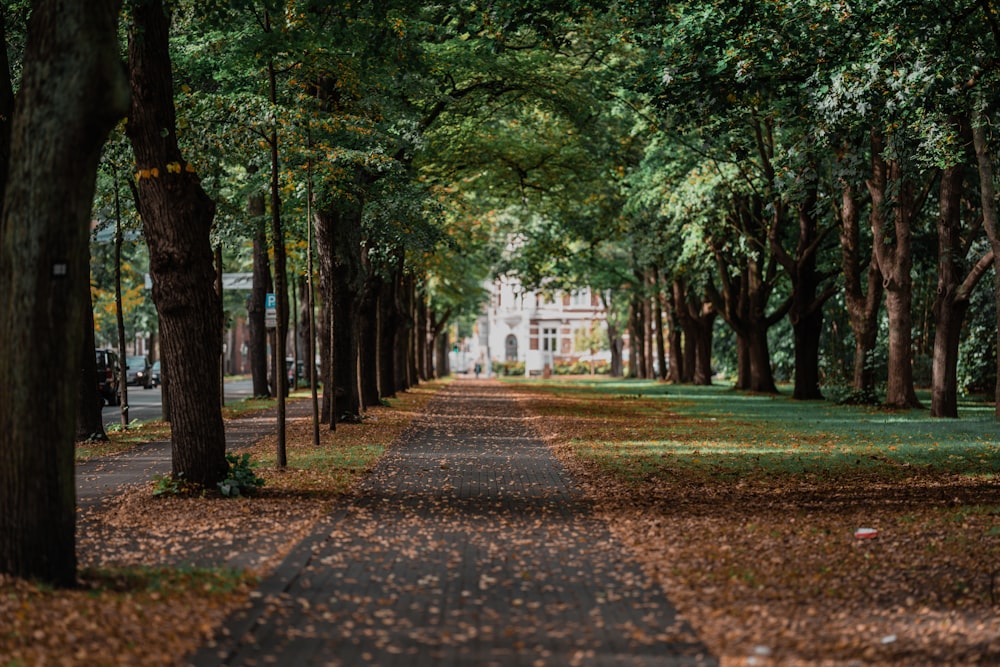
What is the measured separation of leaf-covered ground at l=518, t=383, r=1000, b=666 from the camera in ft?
25.1

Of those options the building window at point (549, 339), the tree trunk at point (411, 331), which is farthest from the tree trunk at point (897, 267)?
the building window at point (549, 339)

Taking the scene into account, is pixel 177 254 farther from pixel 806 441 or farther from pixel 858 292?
pixel 858 292

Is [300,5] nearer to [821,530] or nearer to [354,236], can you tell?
[821,530]

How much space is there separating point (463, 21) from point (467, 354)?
118 metres

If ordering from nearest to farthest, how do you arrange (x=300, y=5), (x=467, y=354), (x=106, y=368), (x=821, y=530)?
(x=821, y=530), (x=300, y=5), (x=106, y=368), (x=467, y=354)

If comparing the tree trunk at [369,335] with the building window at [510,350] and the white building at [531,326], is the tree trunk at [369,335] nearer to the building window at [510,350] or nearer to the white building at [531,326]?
the white building at [531,326]

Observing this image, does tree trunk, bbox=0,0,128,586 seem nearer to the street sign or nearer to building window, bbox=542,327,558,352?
the street sign

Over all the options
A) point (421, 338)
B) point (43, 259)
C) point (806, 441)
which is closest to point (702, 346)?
point (421, 338)

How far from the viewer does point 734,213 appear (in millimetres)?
42062

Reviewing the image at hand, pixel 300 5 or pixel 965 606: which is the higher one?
pixel 300 5

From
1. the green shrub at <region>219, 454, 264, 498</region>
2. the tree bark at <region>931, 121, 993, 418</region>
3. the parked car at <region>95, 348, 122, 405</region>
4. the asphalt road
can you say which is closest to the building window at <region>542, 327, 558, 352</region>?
the asphalt road

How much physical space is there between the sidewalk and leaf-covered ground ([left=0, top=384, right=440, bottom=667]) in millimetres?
519

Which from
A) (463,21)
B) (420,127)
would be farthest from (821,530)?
(420,127)

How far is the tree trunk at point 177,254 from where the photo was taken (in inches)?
541
